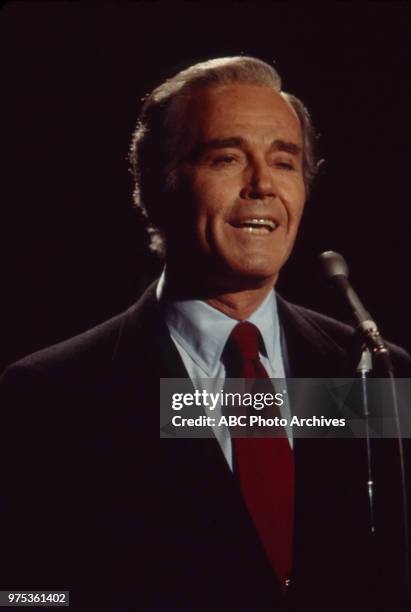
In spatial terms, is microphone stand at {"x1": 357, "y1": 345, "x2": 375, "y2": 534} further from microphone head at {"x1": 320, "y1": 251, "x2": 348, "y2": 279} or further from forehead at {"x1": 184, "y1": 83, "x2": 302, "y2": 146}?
forehead at {"x1": 184, "y1": 83, "x2": 302, "y2": 146}

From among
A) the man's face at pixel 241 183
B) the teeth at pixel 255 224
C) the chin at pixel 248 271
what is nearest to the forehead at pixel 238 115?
the man's face at pixel 241 183

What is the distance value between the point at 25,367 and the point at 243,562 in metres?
0.74

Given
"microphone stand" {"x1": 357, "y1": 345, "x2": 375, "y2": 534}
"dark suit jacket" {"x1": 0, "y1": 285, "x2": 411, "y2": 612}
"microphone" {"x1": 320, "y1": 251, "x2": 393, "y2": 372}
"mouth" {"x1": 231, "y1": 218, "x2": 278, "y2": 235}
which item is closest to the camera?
"microphone" {"x1": 320, "y1": 251, "x2": 393, "y2": 372}

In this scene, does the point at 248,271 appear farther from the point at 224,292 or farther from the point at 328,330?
the point at 328,330

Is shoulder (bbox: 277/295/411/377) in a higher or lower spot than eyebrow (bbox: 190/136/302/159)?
lower

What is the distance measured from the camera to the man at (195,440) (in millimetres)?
1773

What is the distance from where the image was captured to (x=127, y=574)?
1780 mm

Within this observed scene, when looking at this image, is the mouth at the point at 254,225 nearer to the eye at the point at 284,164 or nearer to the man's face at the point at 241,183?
the man's face at the point at 241,183

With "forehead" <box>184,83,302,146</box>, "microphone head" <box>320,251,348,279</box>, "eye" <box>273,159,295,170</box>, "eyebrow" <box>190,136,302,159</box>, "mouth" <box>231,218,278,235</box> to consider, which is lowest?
"microphone head" <box>320,251,348,279</box>

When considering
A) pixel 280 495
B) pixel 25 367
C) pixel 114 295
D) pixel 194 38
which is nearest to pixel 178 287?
pixel 114 295

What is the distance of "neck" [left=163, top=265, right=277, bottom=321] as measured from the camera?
1.94 meters

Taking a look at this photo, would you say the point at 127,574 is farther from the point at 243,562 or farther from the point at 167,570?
the point at 243,562

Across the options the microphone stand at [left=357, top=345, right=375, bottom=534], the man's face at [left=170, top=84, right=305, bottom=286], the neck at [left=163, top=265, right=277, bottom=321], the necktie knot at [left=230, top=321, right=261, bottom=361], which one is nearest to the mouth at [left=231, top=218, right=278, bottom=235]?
the man's face at [left=170, top=84, right=305, bottom=286]

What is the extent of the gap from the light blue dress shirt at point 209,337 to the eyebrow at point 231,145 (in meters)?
0.40
